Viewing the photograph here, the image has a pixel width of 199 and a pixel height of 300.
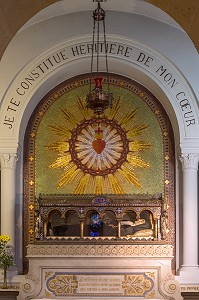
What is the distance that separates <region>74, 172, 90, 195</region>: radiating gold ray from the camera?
1530 centimetres

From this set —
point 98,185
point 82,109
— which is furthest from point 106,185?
point 82,109

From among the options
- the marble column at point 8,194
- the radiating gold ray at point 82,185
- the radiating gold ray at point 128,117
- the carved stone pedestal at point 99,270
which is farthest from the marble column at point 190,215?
the marble column at point 8,194

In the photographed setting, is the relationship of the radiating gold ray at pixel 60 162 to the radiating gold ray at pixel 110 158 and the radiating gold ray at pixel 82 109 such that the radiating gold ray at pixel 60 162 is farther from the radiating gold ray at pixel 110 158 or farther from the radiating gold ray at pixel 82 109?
the radiating gold ray at pixel 82 109

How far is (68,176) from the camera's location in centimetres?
1536

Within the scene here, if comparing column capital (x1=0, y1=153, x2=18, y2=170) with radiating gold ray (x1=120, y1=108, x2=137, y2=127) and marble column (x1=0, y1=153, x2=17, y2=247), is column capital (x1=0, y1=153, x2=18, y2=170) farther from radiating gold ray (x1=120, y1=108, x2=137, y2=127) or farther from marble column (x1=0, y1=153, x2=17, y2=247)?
radiating gold ray (x1=120, y1=108, x2=137, y2=127)

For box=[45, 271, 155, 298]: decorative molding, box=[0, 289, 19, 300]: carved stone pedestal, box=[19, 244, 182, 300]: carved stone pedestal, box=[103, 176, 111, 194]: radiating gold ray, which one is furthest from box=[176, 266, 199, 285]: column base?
box=[0, 289, 19, 300]: carved stone pedestal

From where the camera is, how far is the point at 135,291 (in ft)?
47.2

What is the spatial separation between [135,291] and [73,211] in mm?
1858

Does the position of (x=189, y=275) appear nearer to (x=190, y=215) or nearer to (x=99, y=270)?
(x=190, y=215)

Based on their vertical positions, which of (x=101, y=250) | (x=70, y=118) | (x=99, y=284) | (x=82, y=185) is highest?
(x=70, y=118)

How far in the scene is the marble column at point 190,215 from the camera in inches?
572

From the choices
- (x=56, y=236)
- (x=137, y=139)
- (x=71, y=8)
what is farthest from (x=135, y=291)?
(x=71, y=8)

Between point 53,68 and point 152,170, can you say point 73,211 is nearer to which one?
point 152,170

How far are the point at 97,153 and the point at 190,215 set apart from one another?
2.12m
